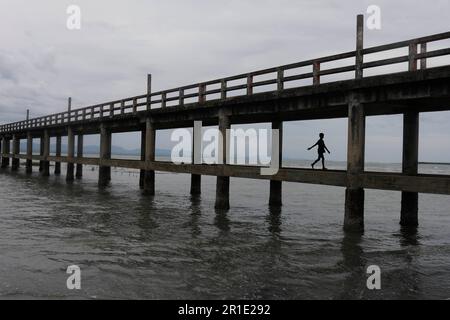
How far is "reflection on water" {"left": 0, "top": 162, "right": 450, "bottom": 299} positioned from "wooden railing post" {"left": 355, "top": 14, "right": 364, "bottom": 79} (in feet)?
15.5

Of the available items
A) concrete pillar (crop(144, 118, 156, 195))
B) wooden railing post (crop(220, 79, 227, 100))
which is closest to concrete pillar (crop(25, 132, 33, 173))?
concrete pillar (crop(144, 118, 156, 195))

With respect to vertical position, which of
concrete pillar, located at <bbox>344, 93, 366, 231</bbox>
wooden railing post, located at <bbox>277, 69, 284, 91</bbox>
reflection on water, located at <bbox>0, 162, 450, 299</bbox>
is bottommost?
reflection on water, located at <bbox>0, 162, 450, 299</bbox>

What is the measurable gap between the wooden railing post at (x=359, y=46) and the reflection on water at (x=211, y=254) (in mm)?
4736

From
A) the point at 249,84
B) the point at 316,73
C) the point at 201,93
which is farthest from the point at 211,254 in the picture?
the point at 201,93

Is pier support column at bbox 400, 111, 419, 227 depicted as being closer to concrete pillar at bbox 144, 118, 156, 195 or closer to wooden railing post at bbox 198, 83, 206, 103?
wooden railing post at bbox 198, 83, 206, 103

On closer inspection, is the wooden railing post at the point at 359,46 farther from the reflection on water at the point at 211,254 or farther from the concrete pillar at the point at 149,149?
the concrete pillar at the point at 149,149

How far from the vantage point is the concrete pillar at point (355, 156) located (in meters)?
12.1

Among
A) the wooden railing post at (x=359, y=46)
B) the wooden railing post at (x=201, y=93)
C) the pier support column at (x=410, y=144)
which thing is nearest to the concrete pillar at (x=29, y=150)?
the wooden railing post at (x=201, y=93)

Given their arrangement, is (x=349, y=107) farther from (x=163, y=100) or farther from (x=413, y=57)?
(x=163, y=100)

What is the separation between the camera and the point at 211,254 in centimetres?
999

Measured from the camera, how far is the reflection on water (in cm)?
735

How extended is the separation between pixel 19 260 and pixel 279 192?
13719 mm

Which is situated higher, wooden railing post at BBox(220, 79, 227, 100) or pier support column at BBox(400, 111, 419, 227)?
wooden railing post at BBox(220, 79, 227, 100)

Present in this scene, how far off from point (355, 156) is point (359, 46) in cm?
Result: 314
